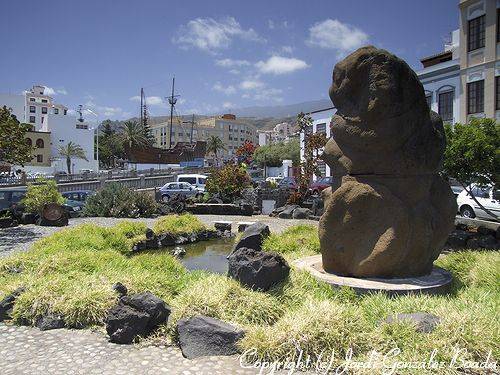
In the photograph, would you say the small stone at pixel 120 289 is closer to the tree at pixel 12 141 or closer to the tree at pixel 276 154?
the tree at pixel 12 141

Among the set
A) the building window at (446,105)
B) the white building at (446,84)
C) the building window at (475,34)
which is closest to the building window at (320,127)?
the white building at (446,84)

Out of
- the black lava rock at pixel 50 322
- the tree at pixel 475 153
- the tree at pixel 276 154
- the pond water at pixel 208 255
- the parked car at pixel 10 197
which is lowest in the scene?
the pond water at pixel 208 255

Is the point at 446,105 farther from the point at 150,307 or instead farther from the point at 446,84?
the point at 150,307

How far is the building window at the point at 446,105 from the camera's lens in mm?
30652

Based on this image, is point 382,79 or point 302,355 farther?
point 382,79

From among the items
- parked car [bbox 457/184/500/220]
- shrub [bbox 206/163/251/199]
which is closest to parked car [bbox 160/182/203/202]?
shrub [bbox 206/163/251/199]

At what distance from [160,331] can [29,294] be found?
2.26 metres

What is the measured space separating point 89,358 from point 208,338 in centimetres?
136

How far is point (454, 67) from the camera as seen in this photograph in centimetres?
3014

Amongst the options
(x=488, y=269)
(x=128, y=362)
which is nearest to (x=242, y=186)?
(x=488, y=269)

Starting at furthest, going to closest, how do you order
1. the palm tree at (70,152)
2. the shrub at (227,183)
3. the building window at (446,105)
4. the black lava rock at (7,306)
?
the palm tree at (70,152)
the building window at (446,105)
the shrub at (227,183)
the black lava rock at (7,306)

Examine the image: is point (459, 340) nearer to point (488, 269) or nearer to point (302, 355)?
point (302, 355)

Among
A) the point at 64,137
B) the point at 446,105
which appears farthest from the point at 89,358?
the point at 64,137

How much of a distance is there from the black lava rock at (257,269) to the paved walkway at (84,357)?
1573 millimetres
